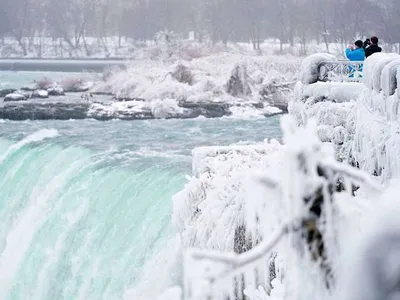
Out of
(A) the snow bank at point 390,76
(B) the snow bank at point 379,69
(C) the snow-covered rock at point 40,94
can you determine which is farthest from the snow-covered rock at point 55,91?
(A) the snow bank at point 390,76

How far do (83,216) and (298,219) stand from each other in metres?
11.2

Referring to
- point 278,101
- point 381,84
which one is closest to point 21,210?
point 381,84

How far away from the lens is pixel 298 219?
2191 millimetres

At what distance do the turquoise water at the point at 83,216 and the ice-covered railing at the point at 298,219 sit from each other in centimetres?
829

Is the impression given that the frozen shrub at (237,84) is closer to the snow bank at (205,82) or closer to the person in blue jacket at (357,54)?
the snow bank at (205,82)

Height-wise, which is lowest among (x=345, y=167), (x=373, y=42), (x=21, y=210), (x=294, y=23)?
(x=21, y=210)

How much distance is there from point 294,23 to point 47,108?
39.5m

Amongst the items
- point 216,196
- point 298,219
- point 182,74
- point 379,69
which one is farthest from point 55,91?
point 298,219

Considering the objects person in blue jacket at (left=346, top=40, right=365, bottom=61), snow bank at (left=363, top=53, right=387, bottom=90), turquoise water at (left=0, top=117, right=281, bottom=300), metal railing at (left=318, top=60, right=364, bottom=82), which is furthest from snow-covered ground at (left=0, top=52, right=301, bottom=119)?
snow bank at (left=363, top=53, right=387, bottom=90)

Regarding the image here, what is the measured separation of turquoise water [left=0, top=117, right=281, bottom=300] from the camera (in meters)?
11.8

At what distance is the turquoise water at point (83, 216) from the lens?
1175 centimetres

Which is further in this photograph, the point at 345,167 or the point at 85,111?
the point at 85,111

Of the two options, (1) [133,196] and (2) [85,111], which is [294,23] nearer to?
(2) [85,111]

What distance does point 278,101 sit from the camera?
32.4m
